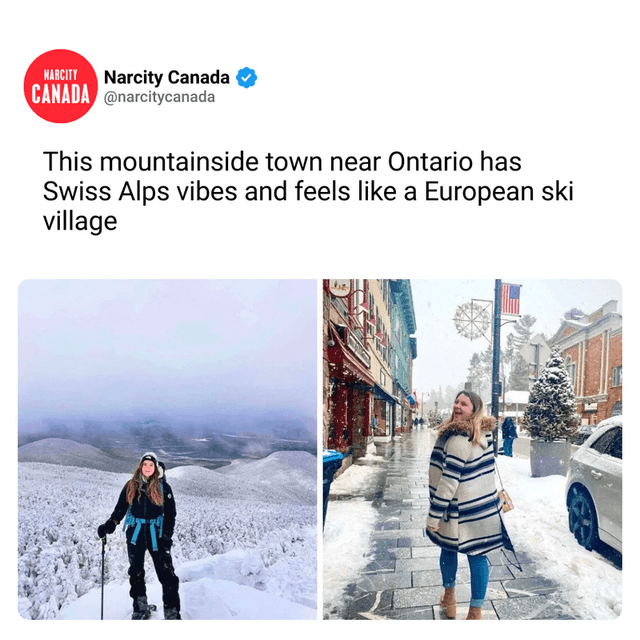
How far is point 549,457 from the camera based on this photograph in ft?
17.1

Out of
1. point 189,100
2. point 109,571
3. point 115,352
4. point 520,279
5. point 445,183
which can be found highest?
point 189,100

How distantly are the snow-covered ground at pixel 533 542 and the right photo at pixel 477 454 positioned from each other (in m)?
0.01

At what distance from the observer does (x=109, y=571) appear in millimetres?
5059

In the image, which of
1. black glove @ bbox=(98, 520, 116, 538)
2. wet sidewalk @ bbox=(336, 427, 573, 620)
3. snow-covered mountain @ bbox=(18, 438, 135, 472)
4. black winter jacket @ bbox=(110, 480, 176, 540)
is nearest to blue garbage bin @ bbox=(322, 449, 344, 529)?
wet sidewalk @ bbox=(336, 427, 573, 620)

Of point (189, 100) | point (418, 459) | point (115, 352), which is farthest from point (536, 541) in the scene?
point (189, 100)

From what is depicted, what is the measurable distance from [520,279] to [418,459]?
1.64m

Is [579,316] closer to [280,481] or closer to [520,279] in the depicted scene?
[520,279]

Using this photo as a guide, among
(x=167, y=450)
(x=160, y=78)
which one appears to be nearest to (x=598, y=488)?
(x=167, y=450)

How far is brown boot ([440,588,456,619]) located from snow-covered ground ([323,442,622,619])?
2.06 feet

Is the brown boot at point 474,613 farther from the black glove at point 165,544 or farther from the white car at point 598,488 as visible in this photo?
the black glove at point 165,544

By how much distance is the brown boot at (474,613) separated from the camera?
16.1ft

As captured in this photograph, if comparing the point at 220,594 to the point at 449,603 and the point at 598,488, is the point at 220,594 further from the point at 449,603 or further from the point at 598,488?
the point at 598,488

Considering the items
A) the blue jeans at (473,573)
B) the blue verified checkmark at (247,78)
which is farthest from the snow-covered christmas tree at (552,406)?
the blue verified checkmark at (247,78)

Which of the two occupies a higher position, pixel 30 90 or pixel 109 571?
pixel 30 90
